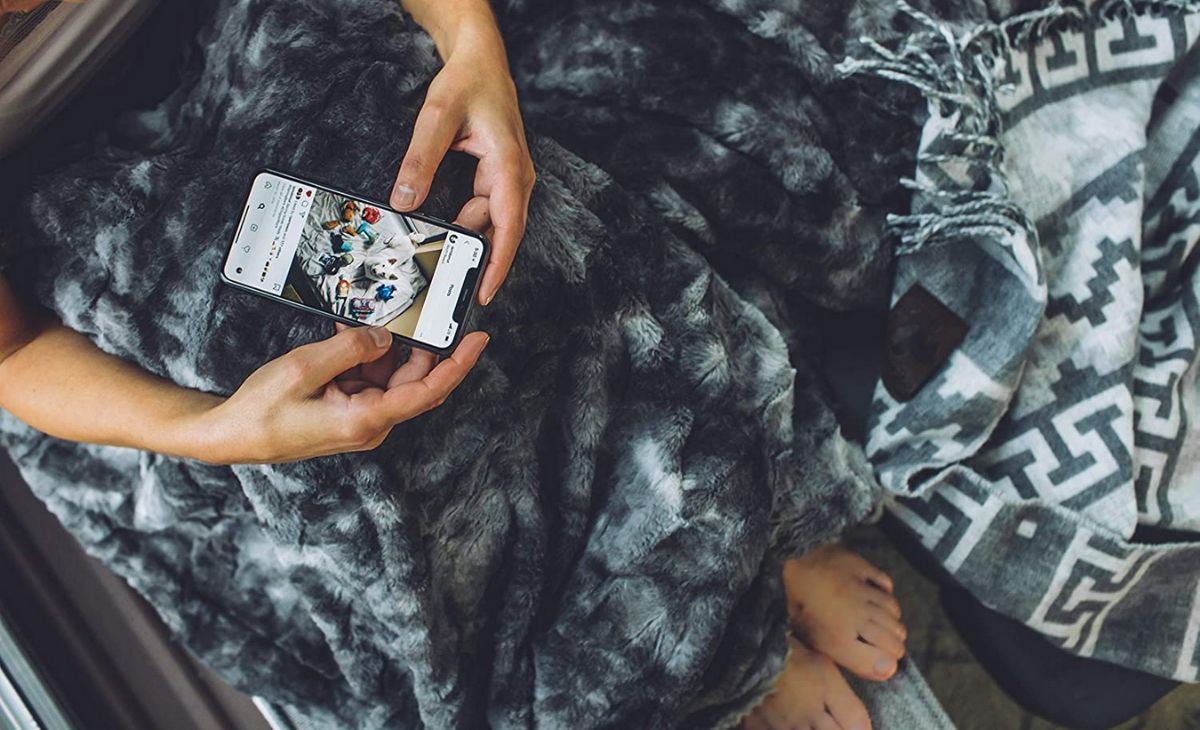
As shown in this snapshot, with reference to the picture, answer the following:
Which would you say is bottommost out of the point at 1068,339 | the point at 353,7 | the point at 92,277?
the point at 1068,339

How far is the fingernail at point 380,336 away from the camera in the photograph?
0.59 meters

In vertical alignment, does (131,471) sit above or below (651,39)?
below

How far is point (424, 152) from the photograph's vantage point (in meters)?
0.61

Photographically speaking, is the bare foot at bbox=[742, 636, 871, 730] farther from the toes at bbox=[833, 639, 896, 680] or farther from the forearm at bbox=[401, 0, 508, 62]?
the forearm at bbox=[401, 0, 508, 62]

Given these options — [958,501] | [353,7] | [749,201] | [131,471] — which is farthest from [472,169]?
[958,501]

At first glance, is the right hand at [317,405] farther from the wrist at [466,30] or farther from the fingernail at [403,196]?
the wrist at [466,30]

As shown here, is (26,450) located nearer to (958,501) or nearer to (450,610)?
(450,610)

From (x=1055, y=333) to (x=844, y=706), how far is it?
40 centimetres

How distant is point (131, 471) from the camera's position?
780mm

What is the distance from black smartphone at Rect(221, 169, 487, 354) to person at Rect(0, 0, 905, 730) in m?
0.01

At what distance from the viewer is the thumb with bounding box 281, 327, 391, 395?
57 cm

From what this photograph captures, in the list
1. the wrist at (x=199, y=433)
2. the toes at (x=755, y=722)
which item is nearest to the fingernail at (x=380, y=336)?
the wrist at (x=199, y=433)

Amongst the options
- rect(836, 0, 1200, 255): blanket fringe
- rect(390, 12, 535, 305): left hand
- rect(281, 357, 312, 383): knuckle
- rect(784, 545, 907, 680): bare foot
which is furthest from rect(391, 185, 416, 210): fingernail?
rect(784, 545, 907, 680): bare foot

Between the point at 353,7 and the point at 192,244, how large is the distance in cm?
20
